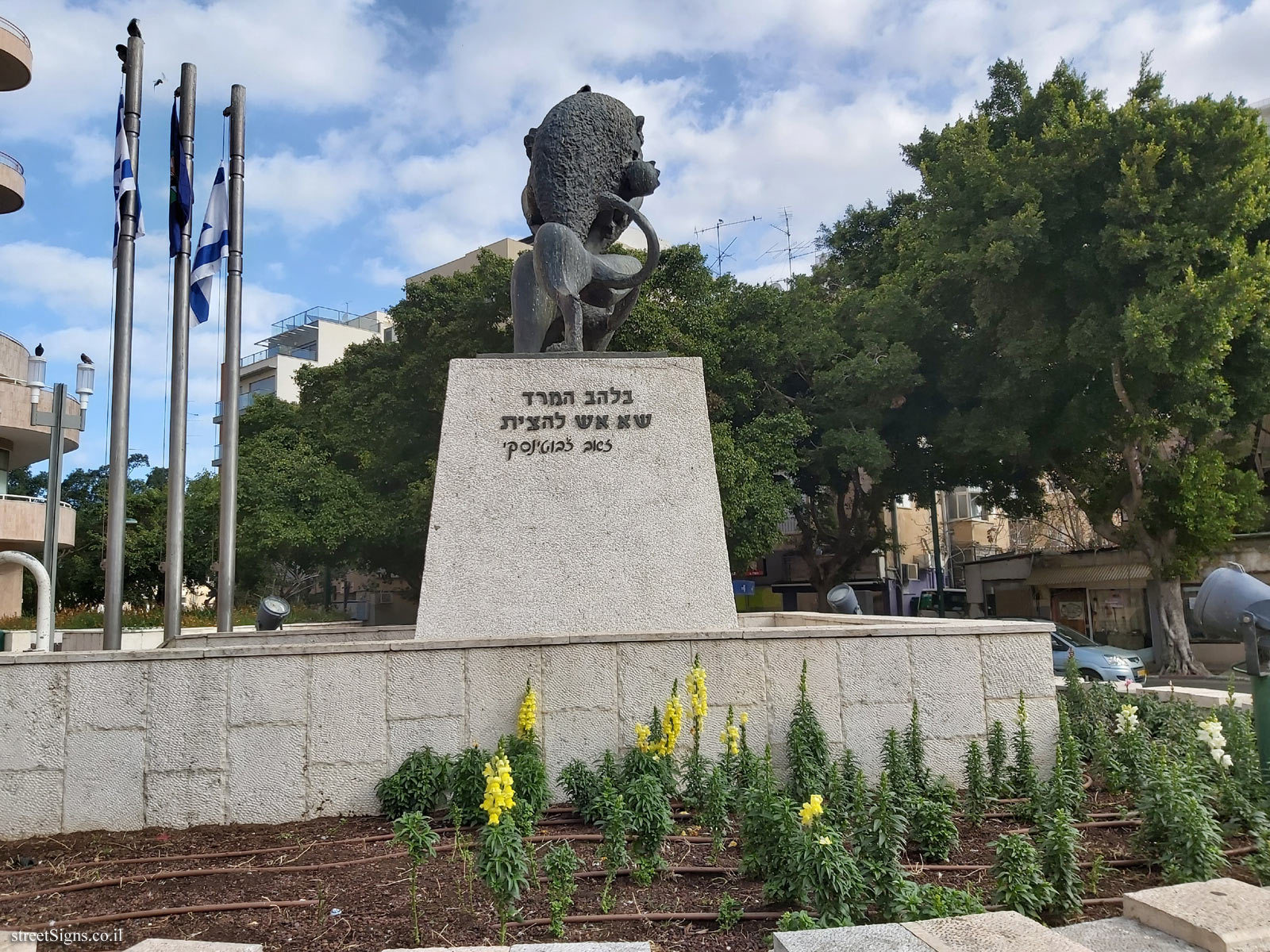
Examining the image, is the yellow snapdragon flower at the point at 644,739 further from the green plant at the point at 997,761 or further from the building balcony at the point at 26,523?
the building balcony at the point at 26,523

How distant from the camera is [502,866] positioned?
3.51 meters

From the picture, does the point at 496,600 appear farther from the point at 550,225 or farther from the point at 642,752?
the point at 550,225

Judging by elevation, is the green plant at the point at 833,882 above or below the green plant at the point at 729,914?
above

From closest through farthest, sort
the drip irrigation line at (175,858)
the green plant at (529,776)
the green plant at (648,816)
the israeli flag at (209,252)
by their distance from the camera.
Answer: the green plant at (648,816) → the drip irrigation line at (175,858) → the green plant at (529,776) → the israeli flag at (209,252)

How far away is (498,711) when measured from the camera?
546 cm

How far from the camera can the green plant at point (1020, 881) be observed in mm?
3598

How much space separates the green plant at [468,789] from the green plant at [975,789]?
2505mm

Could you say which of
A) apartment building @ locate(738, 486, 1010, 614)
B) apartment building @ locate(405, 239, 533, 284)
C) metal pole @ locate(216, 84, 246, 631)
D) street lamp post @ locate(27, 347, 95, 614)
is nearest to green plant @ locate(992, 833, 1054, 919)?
metal pole @ locate(216, 84, 246, 631)

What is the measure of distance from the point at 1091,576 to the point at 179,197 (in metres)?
22.9

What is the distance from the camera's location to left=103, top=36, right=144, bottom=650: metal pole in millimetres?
9367

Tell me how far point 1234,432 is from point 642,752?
18254mm

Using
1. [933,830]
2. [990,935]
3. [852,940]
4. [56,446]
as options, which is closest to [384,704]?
[933,830]

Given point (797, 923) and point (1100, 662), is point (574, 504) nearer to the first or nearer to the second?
point (797, 923)

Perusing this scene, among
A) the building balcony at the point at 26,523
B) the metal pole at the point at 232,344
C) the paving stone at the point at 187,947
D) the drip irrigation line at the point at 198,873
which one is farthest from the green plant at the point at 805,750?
the building balcony at the point at 26,523
